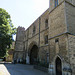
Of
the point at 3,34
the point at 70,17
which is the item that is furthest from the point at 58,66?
the point at 3,34

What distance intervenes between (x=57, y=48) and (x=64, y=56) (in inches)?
51.2

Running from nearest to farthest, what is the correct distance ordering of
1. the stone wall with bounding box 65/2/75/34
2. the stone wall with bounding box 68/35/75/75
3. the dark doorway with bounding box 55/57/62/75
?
the stone wall with bounding box 68/35/75/75, the dark doorway with bounding box 55/57/62/75, the stone wall with bounding box 65/2/75/34

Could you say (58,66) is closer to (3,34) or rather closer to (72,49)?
(72,49)

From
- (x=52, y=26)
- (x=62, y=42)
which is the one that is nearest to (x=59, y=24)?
(x=52, y=26)

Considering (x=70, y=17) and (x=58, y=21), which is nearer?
(x=70, y=17)

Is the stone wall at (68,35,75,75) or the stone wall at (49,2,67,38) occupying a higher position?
the stone wall at (49,2,67,38)

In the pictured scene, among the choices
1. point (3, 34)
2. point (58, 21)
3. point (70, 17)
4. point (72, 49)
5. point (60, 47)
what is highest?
point (70, 17)

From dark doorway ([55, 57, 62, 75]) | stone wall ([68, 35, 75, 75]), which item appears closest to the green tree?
dark doorway ([55, 57, 62, 75])

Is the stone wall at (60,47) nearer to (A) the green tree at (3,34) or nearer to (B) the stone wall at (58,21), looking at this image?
(B) the stone wall at (58,21)

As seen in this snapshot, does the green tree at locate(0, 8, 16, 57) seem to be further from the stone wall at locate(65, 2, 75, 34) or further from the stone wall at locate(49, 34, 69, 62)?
the stone wall at locate(65, 2, 75, 34)

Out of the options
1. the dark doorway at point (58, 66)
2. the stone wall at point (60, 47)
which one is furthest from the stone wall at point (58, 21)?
the dark doorway at point (58, 66)

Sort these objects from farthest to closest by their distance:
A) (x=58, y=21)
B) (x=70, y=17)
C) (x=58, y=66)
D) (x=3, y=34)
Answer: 1. (x=3, y=34)
2. (x=58, y=21)
3. (x=70, y=17)
4. (x=58, y=66)

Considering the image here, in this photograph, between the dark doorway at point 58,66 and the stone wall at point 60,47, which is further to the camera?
the dark doorway at point 58,66

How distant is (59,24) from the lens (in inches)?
354
